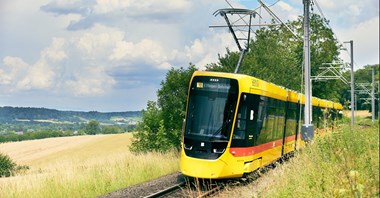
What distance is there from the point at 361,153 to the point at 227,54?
110ft

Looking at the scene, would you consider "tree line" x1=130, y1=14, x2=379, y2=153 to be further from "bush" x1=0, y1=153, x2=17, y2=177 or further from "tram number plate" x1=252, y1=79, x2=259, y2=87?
"bush" x1=0, y1=153, x2=17, y2=177

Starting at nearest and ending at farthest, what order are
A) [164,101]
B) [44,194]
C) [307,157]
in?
[307,157]
[44,194]
[164,101]

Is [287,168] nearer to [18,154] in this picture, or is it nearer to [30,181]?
[30,181]

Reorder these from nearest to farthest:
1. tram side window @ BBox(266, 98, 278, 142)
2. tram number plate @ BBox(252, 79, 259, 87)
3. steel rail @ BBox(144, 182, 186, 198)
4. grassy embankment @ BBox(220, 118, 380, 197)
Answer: grassy embankment @ BBox(220, 118, 380, 197) → steel rail @ BBox(144, 182, 186, 198) → tram number plate @ BBox(252, 79, 259, 87) → tram side window @ BBox(266, 98, 278, 142)

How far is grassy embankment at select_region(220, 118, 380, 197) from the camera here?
19.9 ft

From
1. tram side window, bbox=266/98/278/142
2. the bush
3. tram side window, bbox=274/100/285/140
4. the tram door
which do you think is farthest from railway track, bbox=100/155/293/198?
the bush

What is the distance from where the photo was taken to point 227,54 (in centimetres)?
4188

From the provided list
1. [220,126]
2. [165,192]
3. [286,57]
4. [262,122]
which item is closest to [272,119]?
[262,122]

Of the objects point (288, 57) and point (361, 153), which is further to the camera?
point (288, 57)

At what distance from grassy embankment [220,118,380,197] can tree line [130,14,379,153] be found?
2.87 feet

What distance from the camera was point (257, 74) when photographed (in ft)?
116

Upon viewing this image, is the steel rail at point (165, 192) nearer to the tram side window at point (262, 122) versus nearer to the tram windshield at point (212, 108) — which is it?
the tram windshield at point (212, 108)

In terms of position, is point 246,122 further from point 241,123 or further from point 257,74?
point 257,74

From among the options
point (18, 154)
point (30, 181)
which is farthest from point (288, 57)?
point (18, 154)
